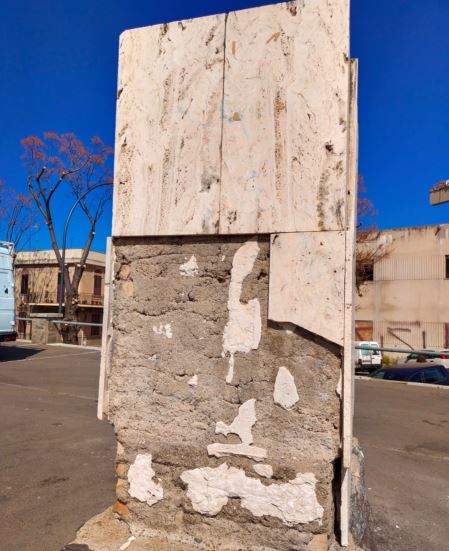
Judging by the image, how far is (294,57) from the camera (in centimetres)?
220

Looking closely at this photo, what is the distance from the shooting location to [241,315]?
222cm

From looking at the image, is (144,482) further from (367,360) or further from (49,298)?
(49,298)

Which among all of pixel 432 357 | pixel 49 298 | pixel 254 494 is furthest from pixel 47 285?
pixel 254 494

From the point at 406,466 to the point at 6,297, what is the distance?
9711mm

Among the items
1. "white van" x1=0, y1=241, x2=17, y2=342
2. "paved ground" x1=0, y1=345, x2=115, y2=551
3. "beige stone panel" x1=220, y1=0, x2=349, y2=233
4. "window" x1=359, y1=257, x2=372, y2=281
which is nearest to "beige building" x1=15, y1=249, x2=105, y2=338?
"window" x1=359, y1=257, x2=372, y2=281

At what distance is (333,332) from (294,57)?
4.35ft

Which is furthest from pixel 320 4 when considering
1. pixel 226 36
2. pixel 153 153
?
pixel 153 153

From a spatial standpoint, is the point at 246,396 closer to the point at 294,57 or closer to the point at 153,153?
the point at 153,153

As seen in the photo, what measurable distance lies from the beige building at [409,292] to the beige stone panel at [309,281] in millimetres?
28099

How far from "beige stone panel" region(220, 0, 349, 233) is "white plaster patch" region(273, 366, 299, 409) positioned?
2.24 ft

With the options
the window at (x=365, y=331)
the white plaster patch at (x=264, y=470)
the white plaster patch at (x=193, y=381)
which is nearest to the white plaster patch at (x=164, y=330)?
the white plaster patch at (x=193, y=381)

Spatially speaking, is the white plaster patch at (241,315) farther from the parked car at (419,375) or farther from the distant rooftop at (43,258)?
the distant rooftop at (43,258)

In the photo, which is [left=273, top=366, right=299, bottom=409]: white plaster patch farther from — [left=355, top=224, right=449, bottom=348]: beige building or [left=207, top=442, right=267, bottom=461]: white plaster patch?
[left=355, top=224, right=449, bottom=348]: beige building

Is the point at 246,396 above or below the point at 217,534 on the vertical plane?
above
